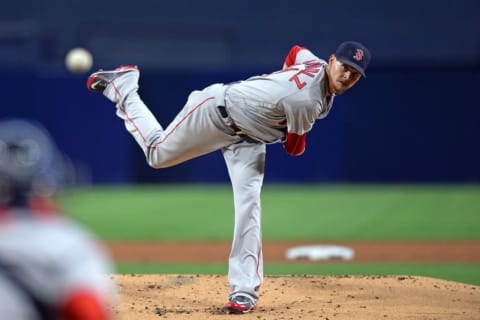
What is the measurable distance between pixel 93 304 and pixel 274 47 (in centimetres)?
1935

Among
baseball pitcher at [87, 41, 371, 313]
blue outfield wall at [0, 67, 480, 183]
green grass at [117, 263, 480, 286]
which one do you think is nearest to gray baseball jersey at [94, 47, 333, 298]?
baseball pitcher at [87, 41, 371, 313]

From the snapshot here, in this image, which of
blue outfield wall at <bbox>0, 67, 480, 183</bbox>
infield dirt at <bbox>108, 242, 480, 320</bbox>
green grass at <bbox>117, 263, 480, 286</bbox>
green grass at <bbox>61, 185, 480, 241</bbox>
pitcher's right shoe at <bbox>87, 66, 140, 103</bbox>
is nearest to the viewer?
infield dirt at <bbox>108, 242, 480, 320</bbox>

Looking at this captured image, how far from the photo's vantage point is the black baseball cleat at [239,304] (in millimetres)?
5457

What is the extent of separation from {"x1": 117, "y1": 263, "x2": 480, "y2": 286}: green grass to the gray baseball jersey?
2431mm

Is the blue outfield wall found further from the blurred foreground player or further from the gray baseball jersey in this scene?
the blurred foreground player

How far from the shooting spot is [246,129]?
5527 mm

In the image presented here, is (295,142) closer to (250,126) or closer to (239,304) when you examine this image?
(250,126)

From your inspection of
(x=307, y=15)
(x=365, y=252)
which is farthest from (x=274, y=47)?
(x=365, y=252)

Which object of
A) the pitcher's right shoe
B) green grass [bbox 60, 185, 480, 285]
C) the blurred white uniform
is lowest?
the blurred white uniform

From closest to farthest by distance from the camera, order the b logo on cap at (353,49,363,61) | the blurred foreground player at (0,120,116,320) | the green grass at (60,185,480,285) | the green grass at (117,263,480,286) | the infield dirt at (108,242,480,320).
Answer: the blurred foreground player at (0,120,116,320) → the b logo on cap at (353,49,363,61) → the infield dirt at (108,242,480,320) → the green grass at (117,263,480,286) → the green grass at (60,185,480,285)

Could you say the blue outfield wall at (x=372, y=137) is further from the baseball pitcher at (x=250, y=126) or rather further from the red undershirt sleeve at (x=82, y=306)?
the red undershirt sleeve at (x=82, y=306)

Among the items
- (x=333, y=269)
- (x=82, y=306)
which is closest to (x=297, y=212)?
(x=333, y=269)

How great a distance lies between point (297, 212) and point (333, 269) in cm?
520

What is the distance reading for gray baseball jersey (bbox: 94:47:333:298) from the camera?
5355 millimetres
